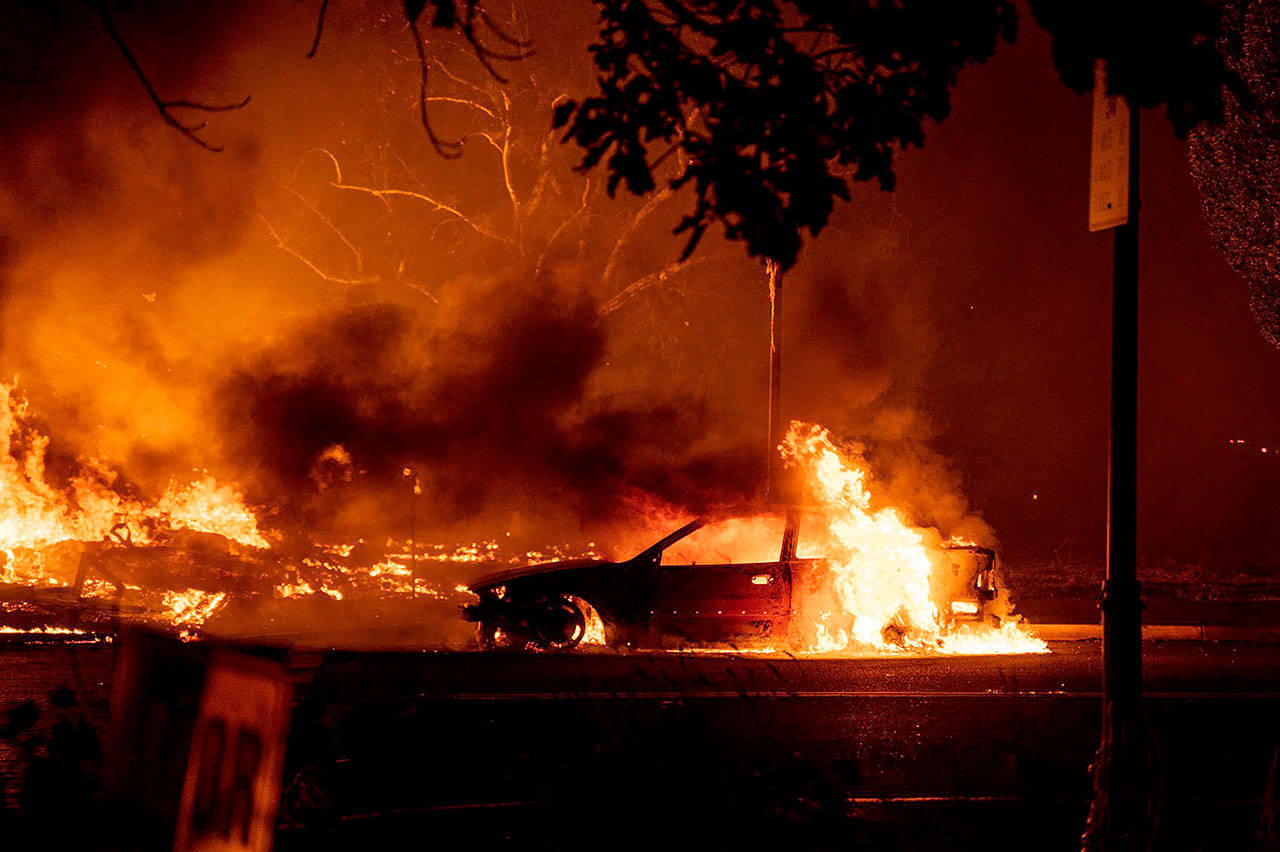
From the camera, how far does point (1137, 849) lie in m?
4.39

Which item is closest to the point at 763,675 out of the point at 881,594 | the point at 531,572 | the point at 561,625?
the point at 881,594

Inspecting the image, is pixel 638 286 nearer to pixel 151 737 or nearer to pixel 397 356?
pixel 397 356

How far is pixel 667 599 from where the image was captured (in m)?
10.6

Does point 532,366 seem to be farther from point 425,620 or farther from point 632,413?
point 425,620

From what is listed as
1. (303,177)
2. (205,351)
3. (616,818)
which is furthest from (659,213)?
(616,818)

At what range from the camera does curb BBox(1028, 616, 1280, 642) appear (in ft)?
44.8

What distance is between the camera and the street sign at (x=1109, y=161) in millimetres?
5227

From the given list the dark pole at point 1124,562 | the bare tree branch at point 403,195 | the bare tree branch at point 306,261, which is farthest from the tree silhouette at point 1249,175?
the bare tree branch at point 306,261

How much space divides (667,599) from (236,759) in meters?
7.22

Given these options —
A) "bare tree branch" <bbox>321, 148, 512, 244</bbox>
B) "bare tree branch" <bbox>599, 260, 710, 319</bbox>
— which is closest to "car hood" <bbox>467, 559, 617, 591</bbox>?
"bare tree branch" <bbox>321, 148, 512, 244</bbox>

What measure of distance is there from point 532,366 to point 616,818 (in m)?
18.9

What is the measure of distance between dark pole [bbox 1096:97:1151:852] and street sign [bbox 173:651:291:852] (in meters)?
3.15

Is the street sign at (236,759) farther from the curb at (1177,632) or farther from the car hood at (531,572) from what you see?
the curb at (1177,632)

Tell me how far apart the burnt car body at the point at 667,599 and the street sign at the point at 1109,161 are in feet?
18.5
